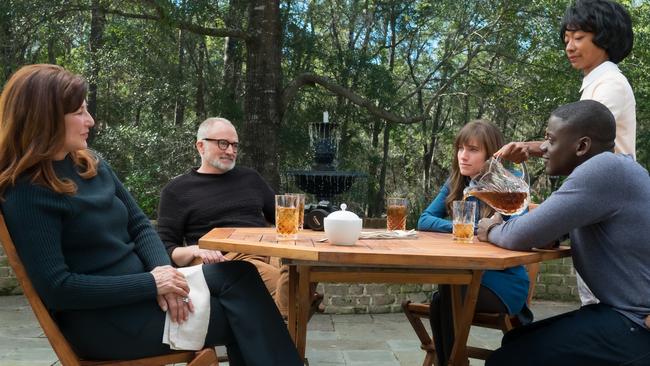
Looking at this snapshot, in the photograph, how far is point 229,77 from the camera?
10.8 meters

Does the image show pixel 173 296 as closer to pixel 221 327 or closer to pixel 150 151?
pixel 221 327

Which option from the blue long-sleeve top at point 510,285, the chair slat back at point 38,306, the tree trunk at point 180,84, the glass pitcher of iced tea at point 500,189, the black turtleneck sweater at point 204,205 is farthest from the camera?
the tree trunk at point 180,84

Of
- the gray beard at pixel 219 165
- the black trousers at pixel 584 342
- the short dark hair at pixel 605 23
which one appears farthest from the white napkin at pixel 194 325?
the short dark hair at pixel 605 23

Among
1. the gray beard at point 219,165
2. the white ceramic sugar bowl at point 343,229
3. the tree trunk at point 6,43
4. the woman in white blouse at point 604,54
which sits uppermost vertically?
the tree trunk at point 6,43

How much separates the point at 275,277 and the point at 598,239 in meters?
1.51

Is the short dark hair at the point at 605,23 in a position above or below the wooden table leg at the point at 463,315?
above

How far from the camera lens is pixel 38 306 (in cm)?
173

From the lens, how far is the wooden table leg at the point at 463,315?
2186 millimetres

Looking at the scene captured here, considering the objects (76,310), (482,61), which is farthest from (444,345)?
(482,61)

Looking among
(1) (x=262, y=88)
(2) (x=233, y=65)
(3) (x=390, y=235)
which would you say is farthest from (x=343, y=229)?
(2) (x=233, y=65)

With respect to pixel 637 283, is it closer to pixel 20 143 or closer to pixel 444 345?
pixel 444 345

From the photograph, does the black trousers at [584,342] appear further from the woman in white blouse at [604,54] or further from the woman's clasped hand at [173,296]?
the woman's clasped hand at [173,296]

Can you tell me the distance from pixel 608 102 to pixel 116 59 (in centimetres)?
900

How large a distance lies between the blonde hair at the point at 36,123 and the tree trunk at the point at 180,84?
8.93 meters
